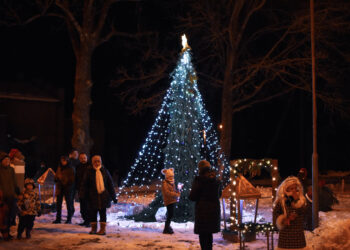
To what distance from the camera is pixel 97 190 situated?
1077 cm

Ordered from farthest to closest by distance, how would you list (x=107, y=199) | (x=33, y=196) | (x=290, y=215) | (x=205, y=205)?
(x=107, y=199) < (x=33, y=196) < (x=205, y=205) < (x=290, y=215)

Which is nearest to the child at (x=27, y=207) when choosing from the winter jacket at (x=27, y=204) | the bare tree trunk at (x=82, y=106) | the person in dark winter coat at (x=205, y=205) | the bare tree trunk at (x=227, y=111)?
the winter jacket at (x=27, y=204)

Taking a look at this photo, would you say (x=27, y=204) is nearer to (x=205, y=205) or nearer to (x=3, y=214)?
(x=3, y=214)

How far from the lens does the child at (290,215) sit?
6.89m

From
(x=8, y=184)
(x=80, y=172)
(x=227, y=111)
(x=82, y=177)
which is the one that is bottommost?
(x=8, y=184)

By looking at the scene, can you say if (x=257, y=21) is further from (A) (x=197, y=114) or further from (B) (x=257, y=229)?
(B) (x=257, y=229)

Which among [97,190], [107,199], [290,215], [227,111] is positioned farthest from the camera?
[227,111]

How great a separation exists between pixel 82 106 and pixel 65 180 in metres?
6.85

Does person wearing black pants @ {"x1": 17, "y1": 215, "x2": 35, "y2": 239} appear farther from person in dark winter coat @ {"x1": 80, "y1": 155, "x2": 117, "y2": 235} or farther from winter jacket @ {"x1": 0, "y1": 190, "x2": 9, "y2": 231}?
person in dark winter coat @ {"x1": 80, "y1": 155, "x2": 117, "y2": 235}

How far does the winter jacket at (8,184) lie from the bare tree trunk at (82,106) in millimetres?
8056

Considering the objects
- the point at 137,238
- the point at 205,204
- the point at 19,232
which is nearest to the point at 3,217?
the point at 19,232

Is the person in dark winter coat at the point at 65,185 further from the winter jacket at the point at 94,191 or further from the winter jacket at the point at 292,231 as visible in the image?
the winter jacket at the point at 292,231

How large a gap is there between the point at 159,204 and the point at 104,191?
312 centimetres

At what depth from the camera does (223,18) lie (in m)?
23.4
